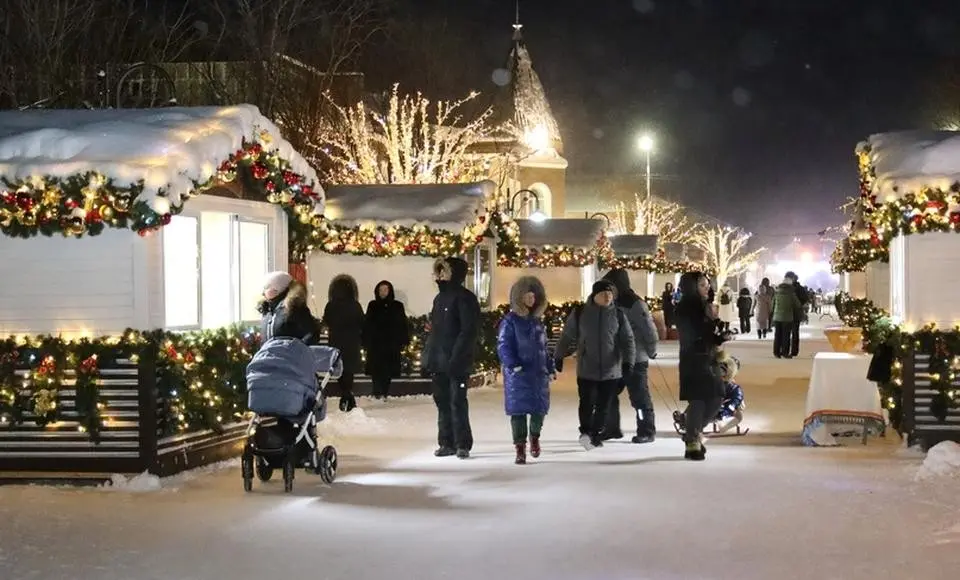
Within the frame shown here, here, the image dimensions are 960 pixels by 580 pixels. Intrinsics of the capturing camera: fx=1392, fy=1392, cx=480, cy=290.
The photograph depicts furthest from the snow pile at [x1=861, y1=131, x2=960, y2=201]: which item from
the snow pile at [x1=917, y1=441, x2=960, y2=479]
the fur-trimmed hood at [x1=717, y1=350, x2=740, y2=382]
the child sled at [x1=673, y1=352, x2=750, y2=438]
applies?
the snow pile at [x1=917, y1=441, x2=960, y2=479]

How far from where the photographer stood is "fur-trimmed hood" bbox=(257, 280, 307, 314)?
1184 centimetres

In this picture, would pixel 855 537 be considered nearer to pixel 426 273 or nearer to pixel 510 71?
pixel 426 273

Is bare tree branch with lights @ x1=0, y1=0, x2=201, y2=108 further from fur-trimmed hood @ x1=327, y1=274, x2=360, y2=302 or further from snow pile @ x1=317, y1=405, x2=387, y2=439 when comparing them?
snow pile @ x1=317, y1=405, x2=387, y2=439

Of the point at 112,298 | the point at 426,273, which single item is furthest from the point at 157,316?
the point at 426,273

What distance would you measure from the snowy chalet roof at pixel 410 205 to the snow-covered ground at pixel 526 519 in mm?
7671

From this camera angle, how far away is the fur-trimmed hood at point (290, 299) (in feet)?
38.8

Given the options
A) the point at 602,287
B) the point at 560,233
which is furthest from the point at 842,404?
the point at 560,233

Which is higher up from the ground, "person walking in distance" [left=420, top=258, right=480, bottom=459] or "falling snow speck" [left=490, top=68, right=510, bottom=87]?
"falling snow speck" [left=490, top=68, right=510, bottom=87]

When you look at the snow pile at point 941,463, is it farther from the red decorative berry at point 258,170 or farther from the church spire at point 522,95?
the church spire at point 522,95

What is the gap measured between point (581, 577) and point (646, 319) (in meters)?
7.46

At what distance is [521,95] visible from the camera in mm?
60969

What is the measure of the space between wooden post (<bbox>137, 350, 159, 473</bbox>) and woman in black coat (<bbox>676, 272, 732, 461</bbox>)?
4.87 metres

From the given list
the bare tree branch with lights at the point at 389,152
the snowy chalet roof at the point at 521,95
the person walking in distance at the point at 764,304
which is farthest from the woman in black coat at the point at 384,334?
the snowy chalet roof at the point at 521,95

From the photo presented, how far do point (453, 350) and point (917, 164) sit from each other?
495 cm
